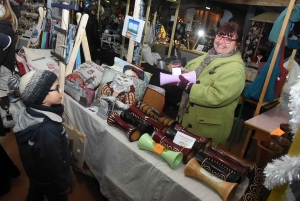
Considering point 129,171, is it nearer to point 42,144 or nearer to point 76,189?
point 42,144

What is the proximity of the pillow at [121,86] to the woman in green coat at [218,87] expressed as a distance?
414mm

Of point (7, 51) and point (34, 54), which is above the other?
point (7, 51)

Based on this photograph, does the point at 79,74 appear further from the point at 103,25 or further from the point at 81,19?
the point at 103,25

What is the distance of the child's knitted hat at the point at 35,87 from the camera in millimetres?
1032

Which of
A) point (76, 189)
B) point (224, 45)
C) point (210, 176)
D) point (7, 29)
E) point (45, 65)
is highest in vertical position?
point (224, 45)

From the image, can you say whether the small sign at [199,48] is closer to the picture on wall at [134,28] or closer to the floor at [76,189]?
the picture on wall at [134,28]

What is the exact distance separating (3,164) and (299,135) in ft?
6.21

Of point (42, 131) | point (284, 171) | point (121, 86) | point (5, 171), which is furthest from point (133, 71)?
point (284, 171)

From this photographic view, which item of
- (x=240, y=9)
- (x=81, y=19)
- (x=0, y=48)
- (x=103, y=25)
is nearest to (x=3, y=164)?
(x=0, y=48)

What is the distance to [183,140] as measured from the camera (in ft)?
4.07

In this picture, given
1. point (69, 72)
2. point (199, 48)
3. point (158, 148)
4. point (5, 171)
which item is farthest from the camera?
point (199, 48)

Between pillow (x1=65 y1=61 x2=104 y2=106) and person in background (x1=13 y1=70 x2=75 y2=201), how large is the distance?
2.18ft

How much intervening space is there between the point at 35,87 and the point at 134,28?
119 centimetres

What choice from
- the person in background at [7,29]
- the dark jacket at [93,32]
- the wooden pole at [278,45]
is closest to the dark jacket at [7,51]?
the person in background at [7,29]
